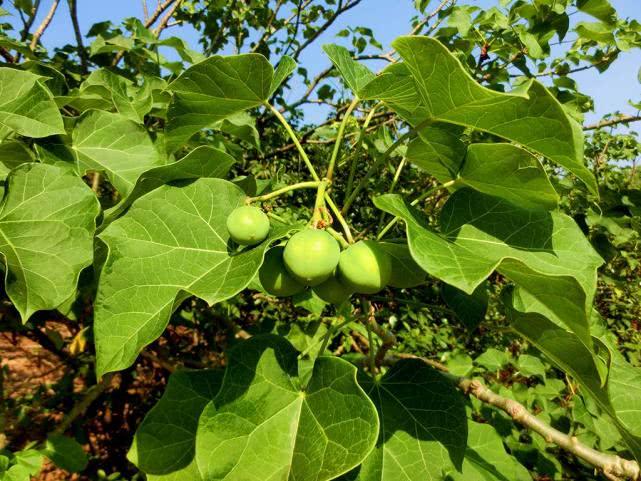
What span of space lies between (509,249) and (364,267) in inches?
14.3

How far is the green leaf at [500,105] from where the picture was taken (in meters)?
0.80

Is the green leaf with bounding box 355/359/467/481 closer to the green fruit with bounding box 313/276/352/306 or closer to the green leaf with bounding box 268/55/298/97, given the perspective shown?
the green fruit with bounding box 313/276/352/306

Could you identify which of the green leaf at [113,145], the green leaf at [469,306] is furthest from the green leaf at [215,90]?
the green leaf at [469,306]

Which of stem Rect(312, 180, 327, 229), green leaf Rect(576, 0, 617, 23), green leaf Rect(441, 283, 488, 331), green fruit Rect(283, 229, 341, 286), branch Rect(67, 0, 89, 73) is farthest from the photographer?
branch Rect(67, 0, 89, 73)

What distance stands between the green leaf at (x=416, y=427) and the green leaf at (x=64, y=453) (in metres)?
1.40

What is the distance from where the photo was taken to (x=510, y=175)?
0.95 meters

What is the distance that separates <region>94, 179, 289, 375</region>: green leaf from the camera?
822mm

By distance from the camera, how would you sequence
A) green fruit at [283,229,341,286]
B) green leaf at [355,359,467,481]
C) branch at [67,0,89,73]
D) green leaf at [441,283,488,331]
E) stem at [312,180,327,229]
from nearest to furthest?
green fruit at [283,229,341,286], stem at [312,180,327,229], green leaf at [355,359,467,481], green leaf at [441,283,488,331], branch at [67,0,89,73]

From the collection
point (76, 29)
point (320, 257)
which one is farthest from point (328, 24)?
point (320, 257)

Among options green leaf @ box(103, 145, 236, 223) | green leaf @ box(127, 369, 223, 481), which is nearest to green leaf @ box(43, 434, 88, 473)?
green leaf @ box(127, 369, 223, 481)

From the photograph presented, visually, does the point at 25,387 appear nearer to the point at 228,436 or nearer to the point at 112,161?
the point at 112,161

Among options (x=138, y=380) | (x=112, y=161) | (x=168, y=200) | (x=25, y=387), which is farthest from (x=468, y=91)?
(x=25, y=387)

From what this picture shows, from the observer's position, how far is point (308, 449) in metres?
0.96

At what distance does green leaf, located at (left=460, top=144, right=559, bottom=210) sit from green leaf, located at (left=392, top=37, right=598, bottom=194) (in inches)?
1.3
